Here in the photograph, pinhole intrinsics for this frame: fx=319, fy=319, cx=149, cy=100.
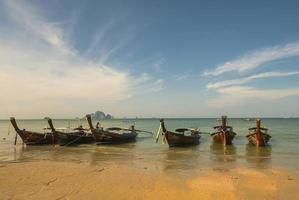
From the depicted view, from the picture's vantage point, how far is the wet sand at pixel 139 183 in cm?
1040

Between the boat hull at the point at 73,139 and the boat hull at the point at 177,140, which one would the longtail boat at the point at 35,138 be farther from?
the boat hull at the point at 177,140

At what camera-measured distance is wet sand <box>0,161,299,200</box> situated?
34.1 ft

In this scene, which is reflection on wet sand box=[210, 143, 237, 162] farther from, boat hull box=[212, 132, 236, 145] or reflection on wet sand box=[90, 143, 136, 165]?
reflection on wet sand box=[90, 143, 136, 165]

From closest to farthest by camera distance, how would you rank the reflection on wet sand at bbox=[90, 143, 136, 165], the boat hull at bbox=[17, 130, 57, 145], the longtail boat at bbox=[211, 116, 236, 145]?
the reflection on wet sand at bbox=[90, 143, 136, 165] → the longtail boat at bbox=[211, 116, 236, 145] → the boat hull at bbox=[17, 130, 57, 145]

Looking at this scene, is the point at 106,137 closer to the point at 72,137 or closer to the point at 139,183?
the point at 72,137

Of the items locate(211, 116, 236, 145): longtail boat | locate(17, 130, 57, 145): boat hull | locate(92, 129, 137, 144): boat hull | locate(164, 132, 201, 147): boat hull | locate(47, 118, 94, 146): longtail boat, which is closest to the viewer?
locate(164, 132, 201, 147): boat hull

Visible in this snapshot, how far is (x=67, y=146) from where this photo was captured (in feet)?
93.5

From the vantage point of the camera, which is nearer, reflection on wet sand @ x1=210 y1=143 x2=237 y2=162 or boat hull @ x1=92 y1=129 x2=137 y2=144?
reflection on wet sand @ x1=210 y1=143 x2=237 y2=162

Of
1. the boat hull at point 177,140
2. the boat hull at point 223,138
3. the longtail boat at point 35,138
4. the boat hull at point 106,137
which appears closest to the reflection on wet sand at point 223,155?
the boat hull at point 223,138

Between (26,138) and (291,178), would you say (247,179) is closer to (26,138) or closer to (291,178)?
(291,178)

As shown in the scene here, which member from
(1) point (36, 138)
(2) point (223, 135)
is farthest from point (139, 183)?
(1) point (36, 138)

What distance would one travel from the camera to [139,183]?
39.9ft

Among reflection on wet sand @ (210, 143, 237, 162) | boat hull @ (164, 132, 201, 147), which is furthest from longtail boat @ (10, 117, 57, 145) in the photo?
reflection on wet sand @ (210, 143, 237, 162)

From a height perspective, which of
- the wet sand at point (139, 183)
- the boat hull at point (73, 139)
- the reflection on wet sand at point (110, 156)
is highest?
the boat hull at point (73, 139)
